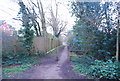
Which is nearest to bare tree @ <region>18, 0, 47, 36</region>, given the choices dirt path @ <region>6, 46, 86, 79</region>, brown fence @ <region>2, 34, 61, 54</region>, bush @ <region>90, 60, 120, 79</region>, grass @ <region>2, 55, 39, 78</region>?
brown fence @ <region>2, 34, 61, 54</region>

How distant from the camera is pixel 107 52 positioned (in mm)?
3354

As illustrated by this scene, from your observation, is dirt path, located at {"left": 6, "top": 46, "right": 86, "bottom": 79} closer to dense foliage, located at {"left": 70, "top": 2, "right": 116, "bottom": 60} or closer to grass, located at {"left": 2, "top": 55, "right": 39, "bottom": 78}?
grass, located at {"left": 2, "top": 55, "right": 39, "bottom": 78}

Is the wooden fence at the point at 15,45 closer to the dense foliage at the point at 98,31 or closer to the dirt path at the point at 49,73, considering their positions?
the dirt path at the point at 49,73

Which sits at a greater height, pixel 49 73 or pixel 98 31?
pixel 98 31

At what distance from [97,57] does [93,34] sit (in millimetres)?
838

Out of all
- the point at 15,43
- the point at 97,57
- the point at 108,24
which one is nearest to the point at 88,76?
the point at 97,57

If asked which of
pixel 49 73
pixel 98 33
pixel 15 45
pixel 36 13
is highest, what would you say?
pixel 36 13

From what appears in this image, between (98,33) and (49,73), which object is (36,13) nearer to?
(98,33)

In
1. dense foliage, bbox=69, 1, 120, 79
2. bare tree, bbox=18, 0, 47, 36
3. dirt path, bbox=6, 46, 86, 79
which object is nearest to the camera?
dirt path, bbox=6, 46, 86, 79

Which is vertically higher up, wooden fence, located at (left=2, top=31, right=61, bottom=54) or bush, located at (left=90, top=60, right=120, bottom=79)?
wooden fence, located at (left=2, top=31, right=61, bottom=54)

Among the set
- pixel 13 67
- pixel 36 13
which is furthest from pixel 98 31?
pixel 36 13

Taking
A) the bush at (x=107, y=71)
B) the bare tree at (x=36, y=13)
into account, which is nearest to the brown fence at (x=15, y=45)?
the bare tree at (x=36, y=13)

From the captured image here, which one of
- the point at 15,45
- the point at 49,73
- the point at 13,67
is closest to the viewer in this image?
the point at 49,73

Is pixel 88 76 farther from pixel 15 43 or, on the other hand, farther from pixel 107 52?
pixel 15 43
